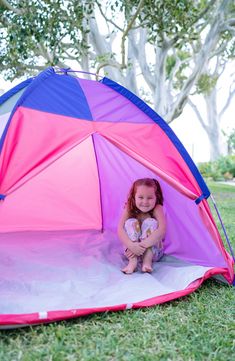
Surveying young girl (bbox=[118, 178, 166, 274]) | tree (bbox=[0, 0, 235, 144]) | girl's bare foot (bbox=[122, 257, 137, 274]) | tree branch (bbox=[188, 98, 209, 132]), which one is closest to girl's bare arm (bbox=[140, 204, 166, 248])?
young girl (bbox=[118, 178, 166, 274])

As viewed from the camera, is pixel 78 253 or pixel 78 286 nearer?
pixel 78 286

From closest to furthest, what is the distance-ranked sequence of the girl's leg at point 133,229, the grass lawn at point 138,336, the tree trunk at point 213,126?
the grass lawn at point 138,336 → the girl's leg at point 133,229 → the tree trunk at point 213,126

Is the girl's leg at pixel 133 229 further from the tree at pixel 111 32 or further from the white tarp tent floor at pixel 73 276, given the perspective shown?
the tree at pixel 111 32

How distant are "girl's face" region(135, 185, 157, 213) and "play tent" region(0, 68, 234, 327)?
0.16 meters

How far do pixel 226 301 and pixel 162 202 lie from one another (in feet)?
2.34

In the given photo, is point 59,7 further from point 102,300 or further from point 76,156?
point 102,300

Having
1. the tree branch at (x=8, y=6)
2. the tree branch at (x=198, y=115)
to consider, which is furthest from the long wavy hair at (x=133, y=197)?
the tree branch at (x=198, y=115)

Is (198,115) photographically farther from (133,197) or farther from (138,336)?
(138,336)

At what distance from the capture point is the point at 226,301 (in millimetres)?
1785

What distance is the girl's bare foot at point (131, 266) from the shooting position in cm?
203

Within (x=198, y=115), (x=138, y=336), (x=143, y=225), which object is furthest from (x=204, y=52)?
(x=198, y=115)

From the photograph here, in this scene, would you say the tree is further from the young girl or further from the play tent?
the young girl

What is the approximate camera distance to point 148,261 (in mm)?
2072

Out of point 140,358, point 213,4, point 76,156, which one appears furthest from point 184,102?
point 140,358
